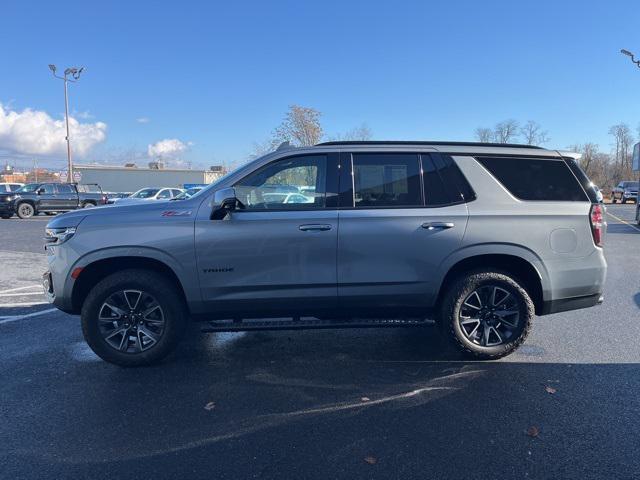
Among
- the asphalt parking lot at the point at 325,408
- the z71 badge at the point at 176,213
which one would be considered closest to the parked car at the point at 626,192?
the asphalt parking lot at the point at 325,408

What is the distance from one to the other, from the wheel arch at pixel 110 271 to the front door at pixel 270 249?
346mm

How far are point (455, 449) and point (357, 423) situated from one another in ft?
2.24

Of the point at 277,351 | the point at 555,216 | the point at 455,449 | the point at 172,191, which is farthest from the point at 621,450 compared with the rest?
the point at 172,191

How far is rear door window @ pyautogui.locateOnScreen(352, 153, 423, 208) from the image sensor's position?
13.7ft

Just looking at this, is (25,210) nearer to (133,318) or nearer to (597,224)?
(133,318)

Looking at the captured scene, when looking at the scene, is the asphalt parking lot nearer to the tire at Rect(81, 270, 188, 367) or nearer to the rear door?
the tire at Rect(81, 270, 188, 367)

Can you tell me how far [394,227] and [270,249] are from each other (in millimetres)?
1116

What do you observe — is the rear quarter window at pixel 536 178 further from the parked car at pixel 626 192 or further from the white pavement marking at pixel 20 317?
the parked car at pixel 626 192

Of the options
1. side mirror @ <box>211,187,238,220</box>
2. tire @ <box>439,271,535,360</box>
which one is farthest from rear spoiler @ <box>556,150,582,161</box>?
side mirror @ <box>211,187,238,220</box>

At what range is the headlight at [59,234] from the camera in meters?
4.02

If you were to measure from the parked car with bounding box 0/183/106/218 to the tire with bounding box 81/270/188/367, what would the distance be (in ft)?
72.3

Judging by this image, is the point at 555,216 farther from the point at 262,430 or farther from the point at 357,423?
the point at 262,430

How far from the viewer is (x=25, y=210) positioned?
23078 millimetres

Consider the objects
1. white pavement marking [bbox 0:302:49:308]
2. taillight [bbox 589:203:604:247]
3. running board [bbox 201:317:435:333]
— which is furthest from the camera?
white pavement marking [bbox 0:302:49:308]
